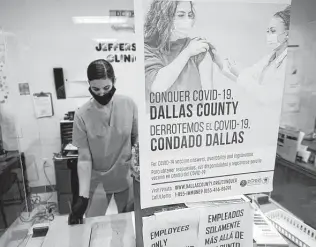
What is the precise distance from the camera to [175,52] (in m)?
0.54

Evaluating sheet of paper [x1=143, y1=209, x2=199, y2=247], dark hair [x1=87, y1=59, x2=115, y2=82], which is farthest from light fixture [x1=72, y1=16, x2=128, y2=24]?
sheet of paper [x1=143, y1=209, x2=199, y2=247]

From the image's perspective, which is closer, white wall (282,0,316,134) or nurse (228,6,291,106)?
nurse (228,6,291,106)

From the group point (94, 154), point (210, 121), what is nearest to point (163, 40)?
point (210, 121)

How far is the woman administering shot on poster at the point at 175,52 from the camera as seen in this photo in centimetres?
52

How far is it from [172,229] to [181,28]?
20.6 inches

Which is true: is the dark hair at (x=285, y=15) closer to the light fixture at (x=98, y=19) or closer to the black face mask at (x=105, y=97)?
the black face mask at (x=105, y=97)

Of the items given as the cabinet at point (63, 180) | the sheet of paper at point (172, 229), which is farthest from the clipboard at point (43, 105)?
the sheet of paper at point (172, 229)

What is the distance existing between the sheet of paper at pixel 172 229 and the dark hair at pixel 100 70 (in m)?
1.44

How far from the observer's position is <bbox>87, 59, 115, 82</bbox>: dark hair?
1.89 m

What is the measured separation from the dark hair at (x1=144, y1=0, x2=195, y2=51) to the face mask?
1 cm

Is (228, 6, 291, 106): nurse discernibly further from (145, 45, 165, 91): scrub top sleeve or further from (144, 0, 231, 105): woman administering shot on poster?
(145, 45, 165, 91): scrub top sleeve

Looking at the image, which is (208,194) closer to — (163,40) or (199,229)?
(199,229)

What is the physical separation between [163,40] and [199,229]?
52cm

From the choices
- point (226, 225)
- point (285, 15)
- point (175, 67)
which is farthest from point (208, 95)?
point (226, 225)
